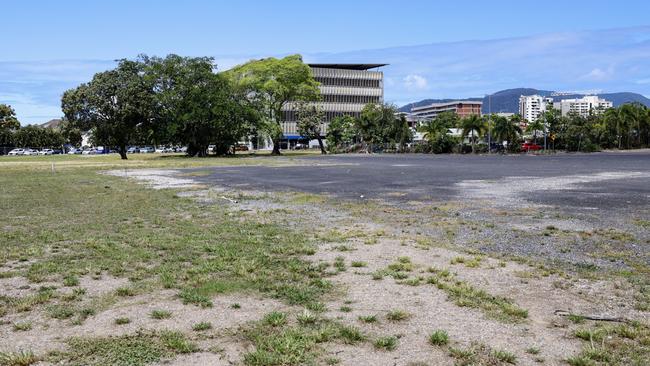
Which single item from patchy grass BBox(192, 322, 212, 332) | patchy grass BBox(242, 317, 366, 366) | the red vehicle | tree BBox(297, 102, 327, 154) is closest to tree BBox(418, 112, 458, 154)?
the red vehicle

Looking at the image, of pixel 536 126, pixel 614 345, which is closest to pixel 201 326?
pixel 614 345

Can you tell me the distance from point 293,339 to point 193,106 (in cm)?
6788

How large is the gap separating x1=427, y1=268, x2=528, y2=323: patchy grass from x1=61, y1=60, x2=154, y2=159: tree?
6336 centimetres

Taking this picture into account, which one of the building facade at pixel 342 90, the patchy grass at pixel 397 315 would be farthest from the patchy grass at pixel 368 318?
the building facade at pixel 342 90

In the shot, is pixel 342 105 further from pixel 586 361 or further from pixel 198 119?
pixel 586 361

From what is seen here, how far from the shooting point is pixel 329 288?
633 centimetres

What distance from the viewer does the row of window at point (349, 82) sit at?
461 ft

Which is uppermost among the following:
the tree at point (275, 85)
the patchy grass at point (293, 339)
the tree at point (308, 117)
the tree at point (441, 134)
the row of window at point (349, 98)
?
the row of window at point (349, 98)

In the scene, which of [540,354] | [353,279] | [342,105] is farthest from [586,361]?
[342,105]

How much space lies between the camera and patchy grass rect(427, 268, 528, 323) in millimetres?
5273

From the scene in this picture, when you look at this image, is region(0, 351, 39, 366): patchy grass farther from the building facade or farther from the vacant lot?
the building facade

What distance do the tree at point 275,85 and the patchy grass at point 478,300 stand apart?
7085 centimetres

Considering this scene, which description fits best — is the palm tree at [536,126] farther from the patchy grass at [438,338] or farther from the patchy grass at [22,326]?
the patchy grass at [22,326]

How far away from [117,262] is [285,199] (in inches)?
371
